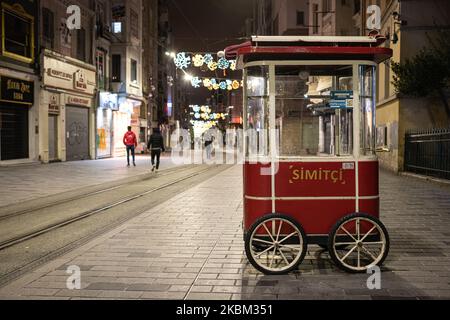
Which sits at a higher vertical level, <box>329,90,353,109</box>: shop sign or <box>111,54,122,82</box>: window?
<box>111,54,122,82</box>: window

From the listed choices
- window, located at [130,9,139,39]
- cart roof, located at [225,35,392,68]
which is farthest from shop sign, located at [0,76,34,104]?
cart roof, located at [225,35,392,68]

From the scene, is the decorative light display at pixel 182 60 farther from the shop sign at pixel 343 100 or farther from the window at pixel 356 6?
the shop sign at pixel 343 100

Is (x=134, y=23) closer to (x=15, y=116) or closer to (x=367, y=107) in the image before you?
(x=15, y=116)

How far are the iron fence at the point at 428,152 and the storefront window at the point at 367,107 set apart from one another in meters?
10.9

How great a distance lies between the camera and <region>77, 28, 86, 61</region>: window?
101 ft

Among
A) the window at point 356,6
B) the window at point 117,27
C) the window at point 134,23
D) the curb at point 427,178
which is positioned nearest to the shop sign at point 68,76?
the window at point 117,27

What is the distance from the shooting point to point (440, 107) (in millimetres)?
20750

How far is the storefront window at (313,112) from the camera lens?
20.4ft

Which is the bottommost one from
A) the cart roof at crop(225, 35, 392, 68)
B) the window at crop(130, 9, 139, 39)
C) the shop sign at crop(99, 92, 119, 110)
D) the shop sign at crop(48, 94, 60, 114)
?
the cart roof at crop(225, 35, 392, 68)

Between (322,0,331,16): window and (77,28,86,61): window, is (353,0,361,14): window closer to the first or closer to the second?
(322,0,331,16): window

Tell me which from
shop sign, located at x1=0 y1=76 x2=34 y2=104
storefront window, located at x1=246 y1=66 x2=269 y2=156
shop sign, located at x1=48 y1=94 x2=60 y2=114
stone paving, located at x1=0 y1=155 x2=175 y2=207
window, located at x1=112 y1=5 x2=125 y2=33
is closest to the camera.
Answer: storefront window, located at x1=246 y1=66 x2=269 y2=156

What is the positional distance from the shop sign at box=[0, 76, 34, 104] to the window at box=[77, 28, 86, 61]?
6499mm

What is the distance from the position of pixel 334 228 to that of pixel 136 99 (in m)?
37.8

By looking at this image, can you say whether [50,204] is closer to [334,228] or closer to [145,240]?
[145,240]
